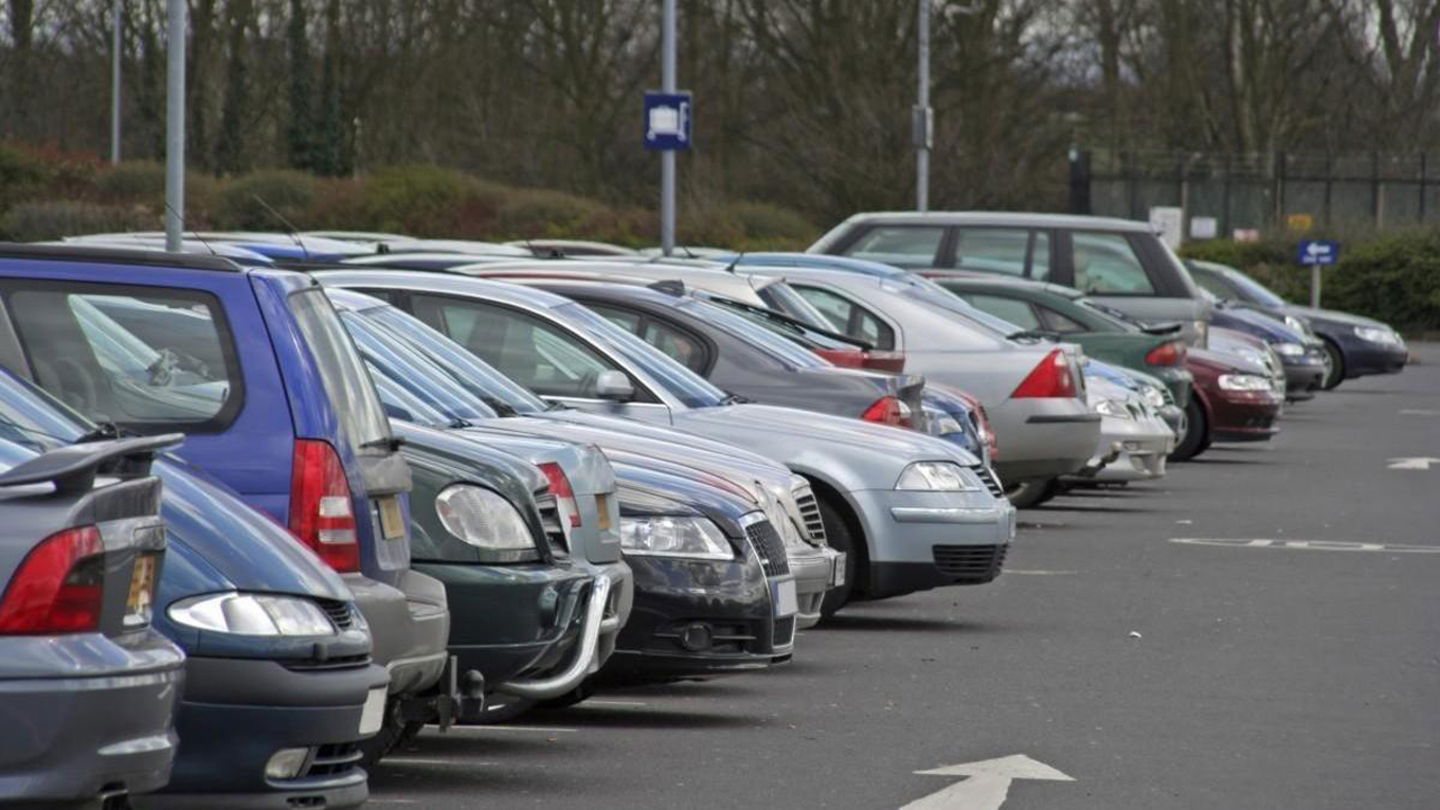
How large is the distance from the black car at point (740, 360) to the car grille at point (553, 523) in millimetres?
4818

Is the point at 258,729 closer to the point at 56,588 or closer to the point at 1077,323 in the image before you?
the point at 56,588

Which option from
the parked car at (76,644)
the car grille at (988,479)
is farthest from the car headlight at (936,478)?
the parked car at (76,644)

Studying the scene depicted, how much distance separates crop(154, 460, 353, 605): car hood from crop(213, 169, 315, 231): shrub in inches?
1446

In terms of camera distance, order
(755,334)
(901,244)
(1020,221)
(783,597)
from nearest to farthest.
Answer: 1. (783,597)
2. (755,334)
3. (1020,221)
4. (901,244)

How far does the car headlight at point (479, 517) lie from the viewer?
7.75m

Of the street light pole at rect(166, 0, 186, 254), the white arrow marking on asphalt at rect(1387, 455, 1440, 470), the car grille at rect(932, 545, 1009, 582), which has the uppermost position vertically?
the street light pole at rect(166, 0, 186, 254)

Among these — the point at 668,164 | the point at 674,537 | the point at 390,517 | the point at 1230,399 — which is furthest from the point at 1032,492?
the point at 390,517

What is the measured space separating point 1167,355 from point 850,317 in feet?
15.5

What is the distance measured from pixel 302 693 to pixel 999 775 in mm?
3044

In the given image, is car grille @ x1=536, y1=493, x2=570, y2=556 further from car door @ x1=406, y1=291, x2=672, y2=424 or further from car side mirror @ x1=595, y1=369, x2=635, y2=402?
car door @ x1=406, y1=291, x2=672, y2=424

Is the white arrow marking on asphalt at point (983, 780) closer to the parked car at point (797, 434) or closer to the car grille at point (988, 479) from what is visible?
the parked car at point (797, 434)

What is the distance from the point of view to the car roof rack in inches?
274

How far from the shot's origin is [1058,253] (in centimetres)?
2442

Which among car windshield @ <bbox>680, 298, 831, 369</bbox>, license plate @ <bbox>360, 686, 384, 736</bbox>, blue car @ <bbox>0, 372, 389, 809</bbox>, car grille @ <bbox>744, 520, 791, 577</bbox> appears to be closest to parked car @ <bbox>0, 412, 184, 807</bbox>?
blue car @ <bbox>0, 372, 389, 809</bbox>
